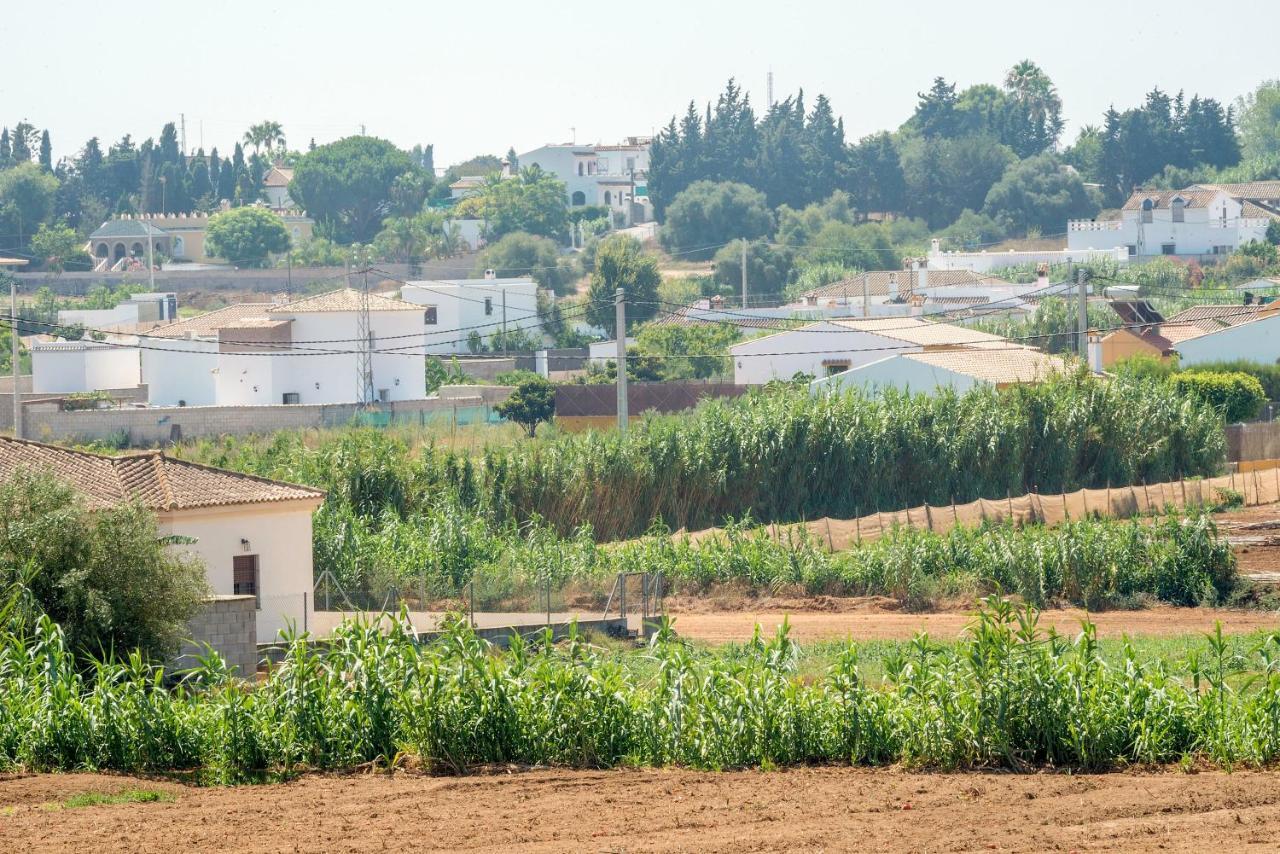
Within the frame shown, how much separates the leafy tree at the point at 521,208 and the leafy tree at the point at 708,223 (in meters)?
9.67

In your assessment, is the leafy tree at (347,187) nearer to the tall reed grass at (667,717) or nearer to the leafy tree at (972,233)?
the leafy tree at (972,233)

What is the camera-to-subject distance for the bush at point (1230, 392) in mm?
54438

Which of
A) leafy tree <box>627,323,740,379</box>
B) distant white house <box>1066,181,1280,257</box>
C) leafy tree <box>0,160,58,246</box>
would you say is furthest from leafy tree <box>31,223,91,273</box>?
distant white house <box>1066,181,1280,257</box>

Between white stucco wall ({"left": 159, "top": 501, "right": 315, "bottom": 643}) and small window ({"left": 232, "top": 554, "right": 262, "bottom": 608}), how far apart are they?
98 mm

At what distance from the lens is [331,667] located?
16062 millimetres

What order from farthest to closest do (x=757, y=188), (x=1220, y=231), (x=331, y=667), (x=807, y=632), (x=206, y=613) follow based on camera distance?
(x=757, y=188)
(x=1220, y=231)
(x=807, y=632)
(x=206, y=613)
(x=331, y=667)

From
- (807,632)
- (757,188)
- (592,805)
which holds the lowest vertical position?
(807,632)

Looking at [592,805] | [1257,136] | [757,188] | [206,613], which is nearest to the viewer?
[592,805]

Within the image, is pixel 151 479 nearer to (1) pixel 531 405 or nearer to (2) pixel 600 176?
(1) pixel 531 405

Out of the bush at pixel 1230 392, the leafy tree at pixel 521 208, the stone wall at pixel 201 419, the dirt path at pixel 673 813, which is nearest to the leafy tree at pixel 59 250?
the leafy tree at pixel 521 208

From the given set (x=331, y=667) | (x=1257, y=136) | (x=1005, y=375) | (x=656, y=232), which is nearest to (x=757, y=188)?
(x=656, y=232)

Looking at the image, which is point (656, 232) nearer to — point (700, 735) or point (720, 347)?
point (720, 347)

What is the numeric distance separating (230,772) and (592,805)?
144 inches

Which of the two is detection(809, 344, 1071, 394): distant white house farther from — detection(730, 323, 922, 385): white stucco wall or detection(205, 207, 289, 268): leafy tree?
detection(205, 207, 289, 268): leafy tree
